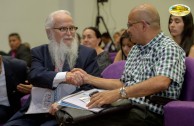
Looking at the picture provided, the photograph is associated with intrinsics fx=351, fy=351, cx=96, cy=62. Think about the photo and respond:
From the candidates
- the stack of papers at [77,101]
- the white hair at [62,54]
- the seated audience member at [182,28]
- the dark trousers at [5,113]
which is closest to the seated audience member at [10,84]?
the dark trousers at [5,113]

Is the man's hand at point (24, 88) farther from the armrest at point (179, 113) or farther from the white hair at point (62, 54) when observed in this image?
the armrest at point (179, 113)

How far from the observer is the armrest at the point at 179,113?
6.94ft

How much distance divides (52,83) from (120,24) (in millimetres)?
6466

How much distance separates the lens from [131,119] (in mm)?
2238

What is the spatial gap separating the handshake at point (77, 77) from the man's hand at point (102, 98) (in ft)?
0.91

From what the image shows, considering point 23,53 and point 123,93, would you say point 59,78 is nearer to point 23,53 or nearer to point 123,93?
point 123,93

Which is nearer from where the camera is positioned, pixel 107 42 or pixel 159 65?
pixel 159 65

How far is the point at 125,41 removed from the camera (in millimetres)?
4102

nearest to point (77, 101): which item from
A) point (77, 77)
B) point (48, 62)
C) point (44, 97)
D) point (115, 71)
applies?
point (77, 77)

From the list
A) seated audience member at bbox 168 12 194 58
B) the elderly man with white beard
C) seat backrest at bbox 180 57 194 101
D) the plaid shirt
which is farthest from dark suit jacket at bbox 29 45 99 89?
seated audience member at bbox 168 12 194 58

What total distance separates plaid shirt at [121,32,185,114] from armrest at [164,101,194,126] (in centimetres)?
19

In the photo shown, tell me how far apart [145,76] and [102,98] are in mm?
382

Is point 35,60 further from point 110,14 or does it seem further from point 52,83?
point 110,14

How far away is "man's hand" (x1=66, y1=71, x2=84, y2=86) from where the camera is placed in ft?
8.18
